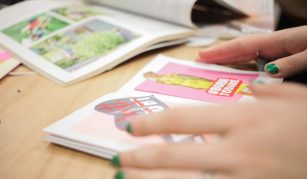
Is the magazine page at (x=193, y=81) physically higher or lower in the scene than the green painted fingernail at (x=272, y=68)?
lower

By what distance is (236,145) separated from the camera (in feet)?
1.22

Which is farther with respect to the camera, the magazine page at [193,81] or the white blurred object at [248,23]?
the white blurred object at [248,23]

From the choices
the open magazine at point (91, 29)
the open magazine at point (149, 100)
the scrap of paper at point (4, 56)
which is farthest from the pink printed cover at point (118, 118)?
the scrap of paper at point (4, 56)

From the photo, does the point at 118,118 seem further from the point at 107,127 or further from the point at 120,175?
the point at 120,175

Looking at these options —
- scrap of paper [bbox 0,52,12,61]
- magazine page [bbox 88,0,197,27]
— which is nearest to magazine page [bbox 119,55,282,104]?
magazine page [bbox 88,0,197,27]

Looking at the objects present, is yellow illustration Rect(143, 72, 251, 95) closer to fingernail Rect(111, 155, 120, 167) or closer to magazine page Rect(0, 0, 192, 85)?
magazine page Rect(0, 0, 192, 85)

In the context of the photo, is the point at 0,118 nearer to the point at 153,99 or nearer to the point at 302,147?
the point at 153,99

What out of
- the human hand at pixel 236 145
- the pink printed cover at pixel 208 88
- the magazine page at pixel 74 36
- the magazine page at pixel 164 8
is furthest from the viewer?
the magazine page at pixel 164 8

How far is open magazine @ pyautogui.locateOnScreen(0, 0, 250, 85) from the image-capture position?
749 millimetres

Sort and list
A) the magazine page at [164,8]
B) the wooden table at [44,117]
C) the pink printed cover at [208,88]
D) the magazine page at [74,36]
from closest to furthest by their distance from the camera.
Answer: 1. the wooden table at [44,117]
2. the pink printed cover at [208,88]
3. the magazine page at [74,36]
4. the magazine page at [164,8]

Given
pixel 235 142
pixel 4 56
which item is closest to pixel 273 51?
pixel 235 142

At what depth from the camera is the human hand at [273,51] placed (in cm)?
66

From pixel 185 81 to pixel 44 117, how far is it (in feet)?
0.84

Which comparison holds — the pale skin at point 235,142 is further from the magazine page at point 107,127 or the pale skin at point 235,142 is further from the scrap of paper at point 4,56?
the scrap of paper at point 4,56
